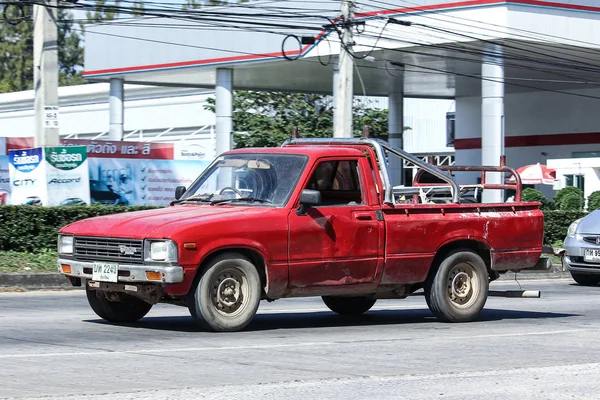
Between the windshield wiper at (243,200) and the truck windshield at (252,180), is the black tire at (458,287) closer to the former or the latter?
the truck windshield at (252,180)

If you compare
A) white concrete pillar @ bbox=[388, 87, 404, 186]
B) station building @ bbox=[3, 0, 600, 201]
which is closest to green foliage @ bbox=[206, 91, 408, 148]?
station building @ bbox=[3, 0, 600, 201]

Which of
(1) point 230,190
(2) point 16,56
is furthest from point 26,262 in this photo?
(2) point 16,56

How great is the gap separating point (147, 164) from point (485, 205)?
56.0 feet

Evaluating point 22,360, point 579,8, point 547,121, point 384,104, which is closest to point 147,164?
point 579,8

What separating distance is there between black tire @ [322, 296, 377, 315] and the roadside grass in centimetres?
649

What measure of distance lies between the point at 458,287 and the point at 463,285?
7 centimetres

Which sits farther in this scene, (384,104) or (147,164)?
(384,104)

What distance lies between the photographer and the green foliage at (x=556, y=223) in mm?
26844

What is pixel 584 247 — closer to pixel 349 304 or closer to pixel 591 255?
pixel 591 255

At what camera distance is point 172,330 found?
10.7m

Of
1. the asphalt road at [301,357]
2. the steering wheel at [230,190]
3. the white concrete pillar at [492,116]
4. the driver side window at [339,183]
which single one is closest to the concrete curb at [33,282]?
the asphalt road at [301,357]

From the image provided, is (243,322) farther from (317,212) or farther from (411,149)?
(411,149)

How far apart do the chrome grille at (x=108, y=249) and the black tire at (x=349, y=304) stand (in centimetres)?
316

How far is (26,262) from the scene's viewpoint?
18.0 meters
